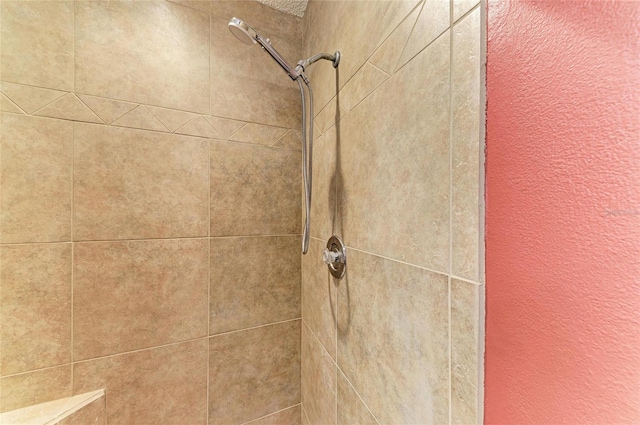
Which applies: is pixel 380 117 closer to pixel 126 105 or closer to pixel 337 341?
pixel 337 341

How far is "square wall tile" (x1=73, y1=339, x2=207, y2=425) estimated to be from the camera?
2.66 feet

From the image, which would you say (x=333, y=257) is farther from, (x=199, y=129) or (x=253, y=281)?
(x=199, y=129)

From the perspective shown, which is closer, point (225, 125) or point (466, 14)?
point (466, 14)

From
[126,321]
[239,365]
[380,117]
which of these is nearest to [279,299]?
[239,365]

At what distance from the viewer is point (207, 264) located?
95 cm

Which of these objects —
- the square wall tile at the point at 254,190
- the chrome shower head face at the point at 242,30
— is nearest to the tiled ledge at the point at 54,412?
the square wall tile at the point at 254,190

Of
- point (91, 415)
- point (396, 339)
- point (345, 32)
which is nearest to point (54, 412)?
point (91, 415)

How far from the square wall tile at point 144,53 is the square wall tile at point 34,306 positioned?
570 millimetres

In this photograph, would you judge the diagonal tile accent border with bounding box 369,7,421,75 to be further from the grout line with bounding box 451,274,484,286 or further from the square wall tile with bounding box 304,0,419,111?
the grout line with bounding box 451,274,484,286

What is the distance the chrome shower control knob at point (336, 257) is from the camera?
28.1 inches

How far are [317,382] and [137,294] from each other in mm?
757

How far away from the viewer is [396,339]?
0.50m

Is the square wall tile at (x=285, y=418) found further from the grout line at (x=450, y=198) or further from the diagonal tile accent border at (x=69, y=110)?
the diagonal tile accent border at (x=69, y=110)

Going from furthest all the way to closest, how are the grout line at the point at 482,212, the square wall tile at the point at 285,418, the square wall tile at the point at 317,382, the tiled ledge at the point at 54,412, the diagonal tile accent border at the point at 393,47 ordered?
1. the square wall tile at the point at 285,418
2. the square wall tile at the point at 317,382
3. the tiled ledge at the point at 54,412
4. the diagonal tile accent border at the point at 393,47
5. the grout line at the point at 482,212
